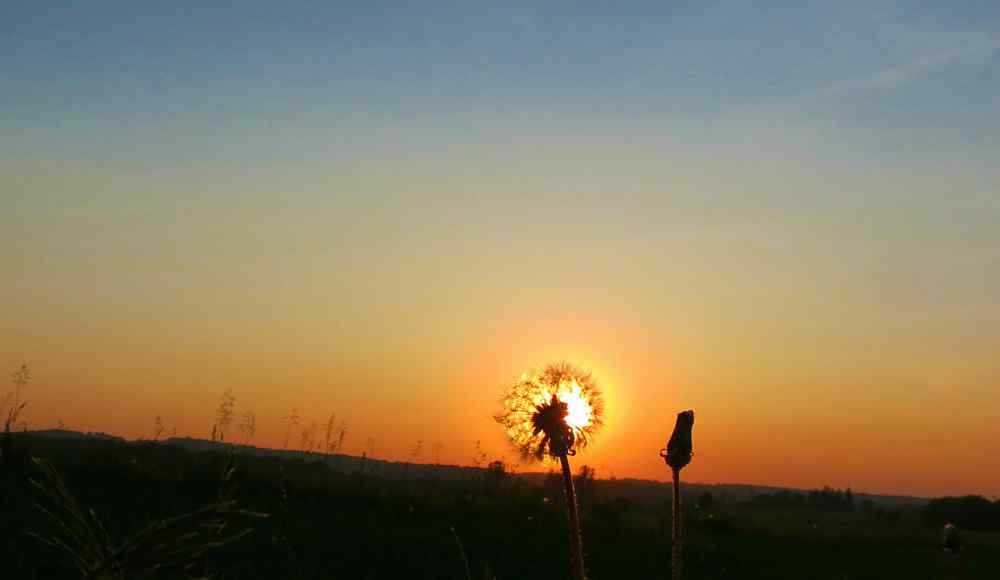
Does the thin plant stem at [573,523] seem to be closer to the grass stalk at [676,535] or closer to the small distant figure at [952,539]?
the grass stalk at [676,535]

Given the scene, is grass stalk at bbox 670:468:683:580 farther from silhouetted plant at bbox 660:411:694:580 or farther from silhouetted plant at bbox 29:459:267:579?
silhouetted plant at bbox 29:459:267:579

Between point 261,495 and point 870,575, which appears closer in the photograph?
point 261,495

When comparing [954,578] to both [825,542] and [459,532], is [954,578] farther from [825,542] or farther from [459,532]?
[459,532]

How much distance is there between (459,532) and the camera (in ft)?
54.5

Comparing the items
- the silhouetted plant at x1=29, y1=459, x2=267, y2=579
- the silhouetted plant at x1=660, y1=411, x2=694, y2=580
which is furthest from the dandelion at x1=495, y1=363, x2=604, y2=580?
the silhouetted plant at x1=29, y1=459, x2=267, y2=579

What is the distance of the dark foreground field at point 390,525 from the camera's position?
11875mm

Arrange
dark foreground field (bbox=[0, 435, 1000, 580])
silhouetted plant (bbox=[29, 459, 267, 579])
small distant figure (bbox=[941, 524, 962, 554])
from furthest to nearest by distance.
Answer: small distant figure (bbox=[941, 524, 962, 554]), dark foreground field (bbox=[0, 435, 1000, 580]), silhouetted plant (bbox=[29, 459, 267, 579])

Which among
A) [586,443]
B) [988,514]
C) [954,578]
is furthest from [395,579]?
[988,514]

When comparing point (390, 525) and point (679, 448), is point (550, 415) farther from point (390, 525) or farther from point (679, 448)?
point (390, 525)

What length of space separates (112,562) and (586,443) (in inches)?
230

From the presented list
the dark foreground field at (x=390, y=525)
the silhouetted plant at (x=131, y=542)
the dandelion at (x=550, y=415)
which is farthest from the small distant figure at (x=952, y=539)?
the silhouetted plant at (x=131, y=542)

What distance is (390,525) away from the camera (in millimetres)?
16219

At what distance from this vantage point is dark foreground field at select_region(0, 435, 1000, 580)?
39.0 ft

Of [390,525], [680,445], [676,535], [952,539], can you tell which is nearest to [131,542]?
[676,535]
